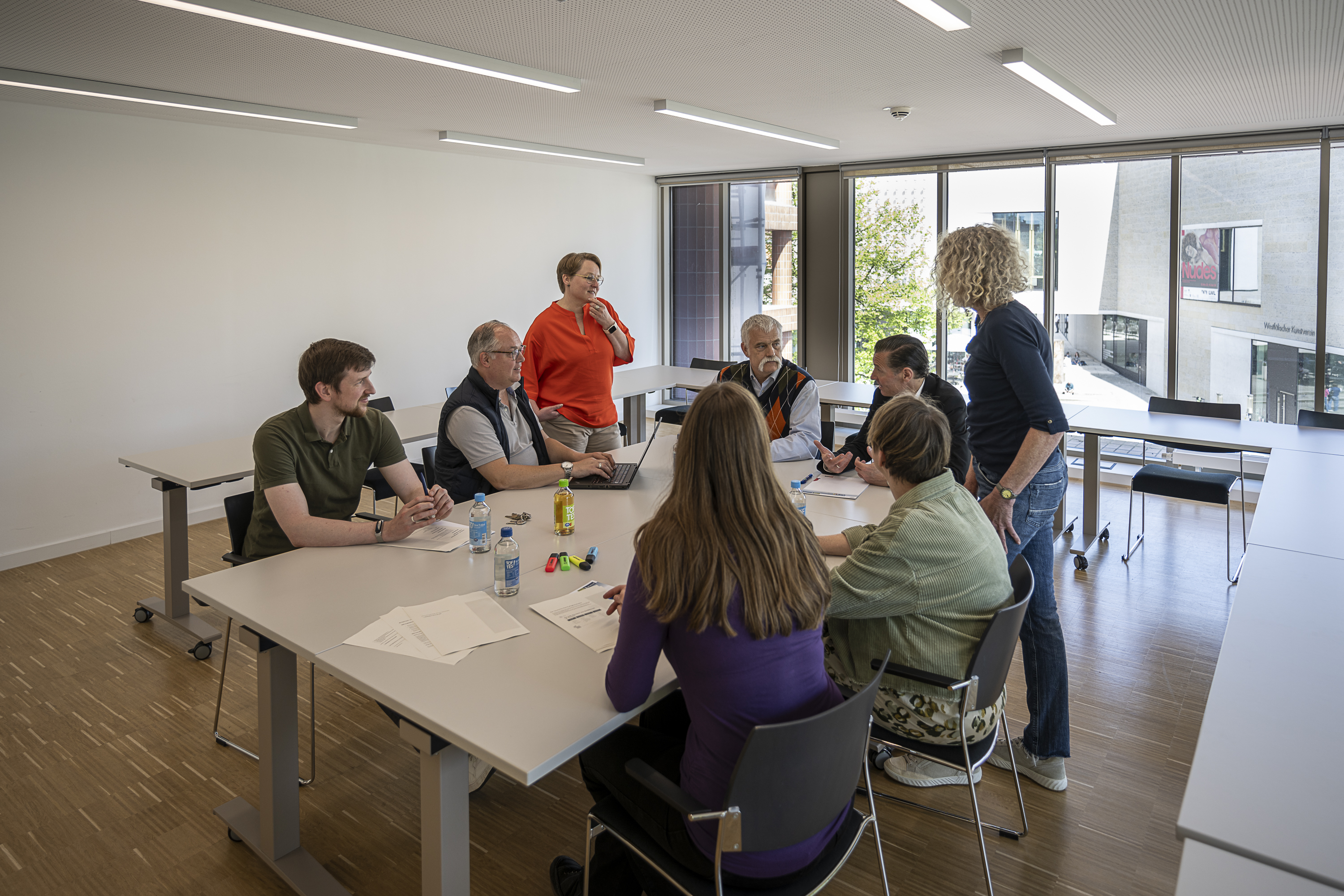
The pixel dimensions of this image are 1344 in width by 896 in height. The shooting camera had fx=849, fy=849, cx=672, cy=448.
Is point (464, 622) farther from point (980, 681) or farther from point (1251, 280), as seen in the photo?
point (1251, 280)

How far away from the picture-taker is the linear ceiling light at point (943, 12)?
9.66 feet

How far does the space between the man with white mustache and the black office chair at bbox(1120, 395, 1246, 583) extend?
2.20 meters

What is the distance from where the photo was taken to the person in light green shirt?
2076 millimetres

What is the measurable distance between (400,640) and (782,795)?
1.01 m

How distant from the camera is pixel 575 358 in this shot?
4258mm

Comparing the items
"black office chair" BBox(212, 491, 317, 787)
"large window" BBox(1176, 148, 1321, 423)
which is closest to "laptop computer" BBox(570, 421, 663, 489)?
"black office chair" BBox(212, 491, 317, 787)

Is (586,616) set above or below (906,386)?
below

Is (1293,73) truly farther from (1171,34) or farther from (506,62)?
(506,62)

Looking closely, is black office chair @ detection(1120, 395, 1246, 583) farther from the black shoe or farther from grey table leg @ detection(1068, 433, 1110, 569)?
the black shoe

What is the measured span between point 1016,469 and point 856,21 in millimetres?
1899

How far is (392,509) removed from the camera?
20.0ft

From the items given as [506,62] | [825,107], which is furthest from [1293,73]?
[506,62]

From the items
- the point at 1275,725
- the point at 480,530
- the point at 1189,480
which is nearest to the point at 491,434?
the point at 480,530

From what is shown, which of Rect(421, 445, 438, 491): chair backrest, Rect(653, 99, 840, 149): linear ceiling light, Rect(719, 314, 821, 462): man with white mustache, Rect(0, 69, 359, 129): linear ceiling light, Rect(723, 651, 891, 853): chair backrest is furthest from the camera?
Rect(653, 99, 840, 149): linear ceiling light
